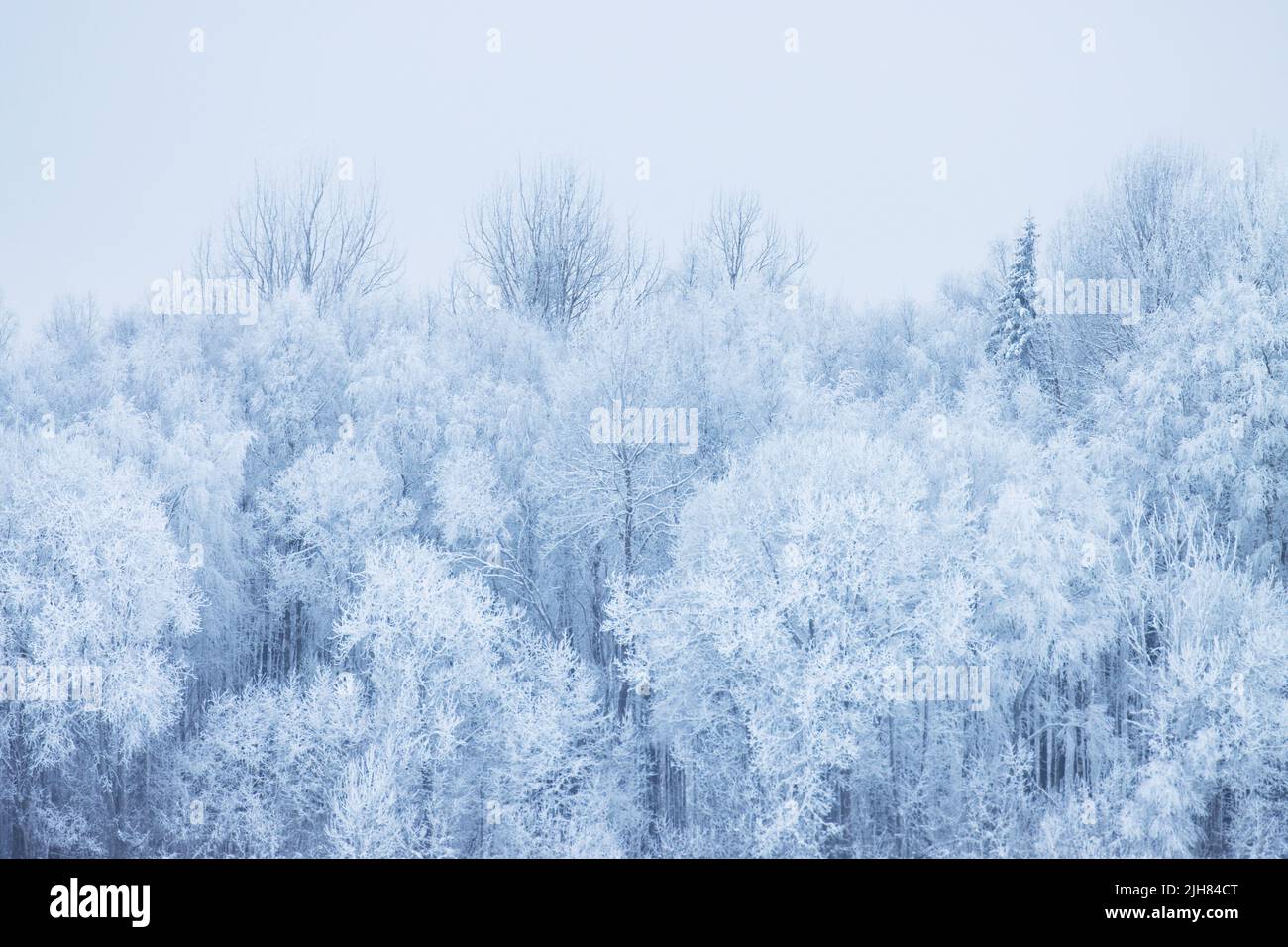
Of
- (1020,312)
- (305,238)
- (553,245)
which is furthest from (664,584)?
(305,238)

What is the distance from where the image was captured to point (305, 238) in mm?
43969

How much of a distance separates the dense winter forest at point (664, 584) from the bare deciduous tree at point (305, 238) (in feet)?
20.2

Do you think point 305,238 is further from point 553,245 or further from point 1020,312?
point 1020,312

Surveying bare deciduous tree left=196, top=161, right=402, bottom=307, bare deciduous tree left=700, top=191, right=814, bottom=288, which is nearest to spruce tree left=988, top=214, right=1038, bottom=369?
bare deciduous tree left=700, top=191, right=814, bottom=288

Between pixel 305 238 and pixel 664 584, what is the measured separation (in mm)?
26116

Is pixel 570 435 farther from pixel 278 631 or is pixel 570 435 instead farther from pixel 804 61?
pixel 804 61

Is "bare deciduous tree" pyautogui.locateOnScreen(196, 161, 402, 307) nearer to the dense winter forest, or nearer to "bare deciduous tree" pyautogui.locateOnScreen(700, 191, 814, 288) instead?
the dense winter forest

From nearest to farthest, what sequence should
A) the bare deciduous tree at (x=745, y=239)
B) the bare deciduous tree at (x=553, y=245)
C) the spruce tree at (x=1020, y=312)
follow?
the spruce tree at (x=1020, y=312) < the bare deciduous tree at (x=553, y=245) < the bare deciduous tree at (x=745, y=239)

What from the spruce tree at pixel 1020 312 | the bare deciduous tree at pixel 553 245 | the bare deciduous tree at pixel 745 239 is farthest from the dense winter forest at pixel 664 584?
the bare deciduous tree at pixel 745 239

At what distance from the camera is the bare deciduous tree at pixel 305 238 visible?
43062mm

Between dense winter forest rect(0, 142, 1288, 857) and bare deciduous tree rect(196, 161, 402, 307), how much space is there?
6.17 meters

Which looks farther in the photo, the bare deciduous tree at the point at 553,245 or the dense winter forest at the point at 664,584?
the bare deciduous tree at the point at 553,245

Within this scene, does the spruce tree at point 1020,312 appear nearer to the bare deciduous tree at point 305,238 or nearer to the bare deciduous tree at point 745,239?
the bare deciduous tree at point 745,239

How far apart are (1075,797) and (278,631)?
24.1 m
